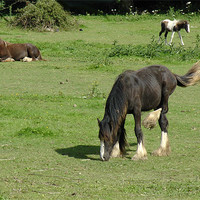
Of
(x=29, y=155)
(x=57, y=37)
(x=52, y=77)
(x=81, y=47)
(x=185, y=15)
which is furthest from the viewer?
(x=185, y=15)

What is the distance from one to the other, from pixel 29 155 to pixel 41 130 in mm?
1747

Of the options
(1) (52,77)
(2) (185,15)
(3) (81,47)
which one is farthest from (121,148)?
(2) (185,15)

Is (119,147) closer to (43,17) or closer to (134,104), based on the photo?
(134,104)

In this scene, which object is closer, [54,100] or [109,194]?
[109,194]

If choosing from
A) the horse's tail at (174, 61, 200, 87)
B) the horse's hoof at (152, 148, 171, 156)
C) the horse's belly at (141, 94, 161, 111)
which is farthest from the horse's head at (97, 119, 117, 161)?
the horse's tail at (174, 61, 200, 87)

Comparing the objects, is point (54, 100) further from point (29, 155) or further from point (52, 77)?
point (29, 155)

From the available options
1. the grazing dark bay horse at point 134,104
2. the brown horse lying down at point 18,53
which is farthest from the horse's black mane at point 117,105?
the brown horse lying down at point 18,53

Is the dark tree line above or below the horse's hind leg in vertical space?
below

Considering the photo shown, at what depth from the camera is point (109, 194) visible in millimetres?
6188

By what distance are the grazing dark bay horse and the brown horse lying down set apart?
1170 cm

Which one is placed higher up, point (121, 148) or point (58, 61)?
point (121, 148)

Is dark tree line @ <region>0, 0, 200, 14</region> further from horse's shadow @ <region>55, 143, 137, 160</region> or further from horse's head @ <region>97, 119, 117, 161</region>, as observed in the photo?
horse's head @ <region>97, 119, 117, 161</region>

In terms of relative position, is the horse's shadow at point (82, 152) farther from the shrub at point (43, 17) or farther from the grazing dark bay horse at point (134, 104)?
the shrub at point (43, 17)

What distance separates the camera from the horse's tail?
9413mm
